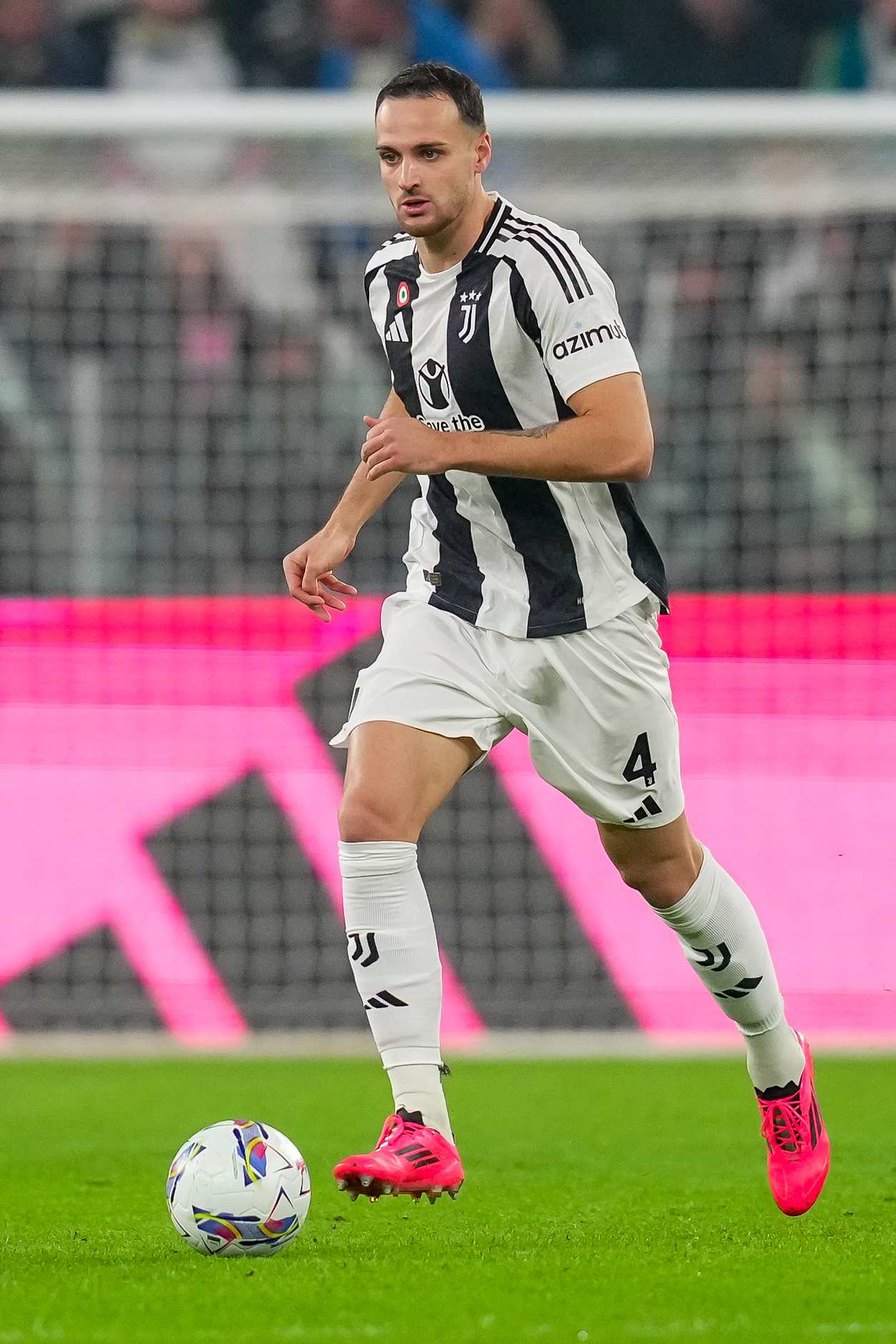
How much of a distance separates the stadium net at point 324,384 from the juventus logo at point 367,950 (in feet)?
10.3

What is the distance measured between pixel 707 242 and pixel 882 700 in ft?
6.41

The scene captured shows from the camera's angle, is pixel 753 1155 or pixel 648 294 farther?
pixel 648 294

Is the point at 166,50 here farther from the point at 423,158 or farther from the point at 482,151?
the point at 423,158

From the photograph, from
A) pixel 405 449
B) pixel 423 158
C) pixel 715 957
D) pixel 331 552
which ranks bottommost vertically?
pixel 715 957

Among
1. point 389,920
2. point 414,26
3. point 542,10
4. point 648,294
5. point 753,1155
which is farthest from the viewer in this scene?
point 542,10

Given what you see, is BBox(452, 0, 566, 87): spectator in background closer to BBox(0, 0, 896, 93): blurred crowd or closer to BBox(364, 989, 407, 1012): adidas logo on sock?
BBox(0, 0, 896, 93): blurred crowd

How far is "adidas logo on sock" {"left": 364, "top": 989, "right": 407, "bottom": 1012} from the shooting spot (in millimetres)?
3455

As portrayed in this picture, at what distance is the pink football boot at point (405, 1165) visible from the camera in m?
3.15

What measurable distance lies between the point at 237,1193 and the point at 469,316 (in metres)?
1.63

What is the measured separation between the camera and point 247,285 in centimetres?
763

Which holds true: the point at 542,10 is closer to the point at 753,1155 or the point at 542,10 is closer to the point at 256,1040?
the point at 256,1040

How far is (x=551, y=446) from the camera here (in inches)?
133

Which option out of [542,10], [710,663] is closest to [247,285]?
[710,663]

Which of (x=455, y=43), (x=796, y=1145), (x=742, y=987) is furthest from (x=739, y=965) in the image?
(x=455, y=43)
